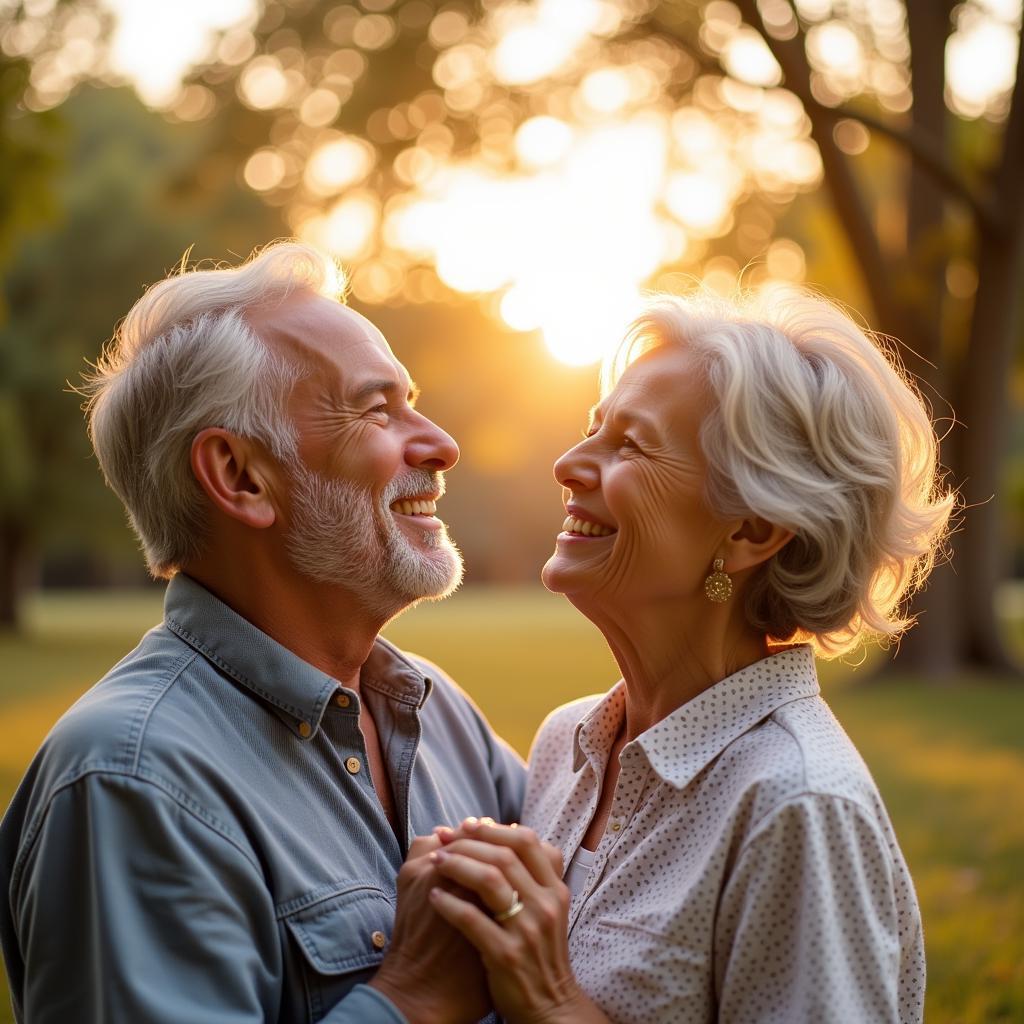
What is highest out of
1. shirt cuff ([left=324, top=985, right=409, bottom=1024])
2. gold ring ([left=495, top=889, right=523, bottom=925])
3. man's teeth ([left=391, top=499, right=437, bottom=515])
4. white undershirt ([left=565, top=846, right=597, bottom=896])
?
man's teeth ([left=391, top=499, right=437, bottom=515])

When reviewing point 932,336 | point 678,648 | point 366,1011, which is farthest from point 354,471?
point 932,336

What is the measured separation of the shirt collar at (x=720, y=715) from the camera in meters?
2.43

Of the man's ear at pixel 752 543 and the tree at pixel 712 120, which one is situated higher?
the tree at pixel 712 120

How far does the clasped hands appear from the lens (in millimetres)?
2246

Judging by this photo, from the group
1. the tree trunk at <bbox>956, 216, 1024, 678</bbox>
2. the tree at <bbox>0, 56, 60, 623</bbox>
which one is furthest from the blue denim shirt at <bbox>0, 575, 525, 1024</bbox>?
the tree trunk at <bbox>956, 216, 1024, 678</bbox>

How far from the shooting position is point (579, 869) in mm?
2664

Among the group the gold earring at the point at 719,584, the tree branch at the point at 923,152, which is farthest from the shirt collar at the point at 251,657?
the tree branch at the point at 923,152

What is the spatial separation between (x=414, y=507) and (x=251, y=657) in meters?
0.60

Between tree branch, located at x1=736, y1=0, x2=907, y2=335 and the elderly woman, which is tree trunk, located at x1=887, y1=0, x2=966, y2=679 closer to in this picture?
tree branch, located at x1=736, y1=0, x2=907, y2=335

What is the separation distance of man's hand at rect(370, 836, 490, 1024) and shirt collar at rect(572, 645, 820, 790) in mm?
500

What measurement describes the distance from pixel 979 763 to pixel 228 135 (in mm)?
10883

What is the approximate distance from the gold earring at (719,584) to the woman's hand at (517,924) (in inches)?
26.4

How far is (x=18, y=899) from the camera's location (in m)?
2.30

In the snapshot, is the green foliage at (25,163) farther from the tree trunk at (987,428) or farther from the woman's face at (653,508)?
the tree trunk at (987,428)
